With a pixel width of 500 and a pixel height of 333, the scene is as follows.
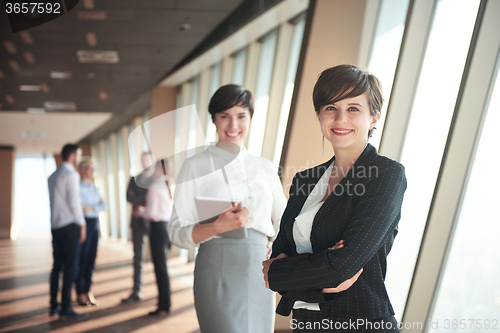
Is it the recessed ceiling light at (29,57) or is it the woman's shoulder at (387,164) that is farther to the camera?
the recessed ceiling light at (29,57)

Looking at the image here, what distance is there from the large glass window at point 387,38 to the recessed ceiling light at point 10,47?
5.81m

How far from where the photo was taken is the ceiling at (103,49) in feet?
18.8

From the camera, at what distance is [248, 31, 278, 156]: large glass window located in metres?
6.19

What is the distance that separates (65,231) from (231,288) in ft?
10.7

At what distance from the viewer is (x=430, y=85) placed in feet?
10.5

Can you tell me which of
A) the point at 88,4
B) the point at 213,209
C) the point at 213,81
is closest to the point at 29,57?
the point at 88,4

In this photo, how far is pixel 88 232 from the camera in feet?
17.8

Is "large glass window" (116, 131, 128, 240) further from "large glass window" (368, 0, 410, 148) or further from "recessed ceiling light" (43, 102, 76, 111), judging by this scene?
"large glass window" (368, 0, 410, 148)

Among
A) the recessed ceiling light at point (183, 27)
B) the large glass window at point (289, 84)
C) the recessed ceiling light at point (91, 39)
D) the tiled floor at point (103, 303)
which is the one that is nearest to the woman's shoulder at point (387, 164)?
the tiled floor at point (103, 303)

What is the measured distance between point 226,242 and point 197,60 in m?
6.24

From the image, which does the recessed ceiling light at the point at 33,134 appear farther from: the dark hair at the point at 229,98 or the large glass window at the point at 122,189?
the dark hair at the point at 229,98

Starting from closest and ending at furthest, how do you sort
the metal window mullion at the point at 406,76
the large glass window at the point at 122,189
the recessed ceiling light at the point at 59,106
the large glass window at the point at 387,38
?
the metal window mullion at the point at 406,76 → the large glass window at the point at 387,38 → the recessed ceiling light at the point at 59,106 → the large glass window at the point at 122,189

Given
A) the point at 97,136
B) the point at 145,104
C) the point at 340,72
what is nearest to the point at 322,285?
the point at 340,72

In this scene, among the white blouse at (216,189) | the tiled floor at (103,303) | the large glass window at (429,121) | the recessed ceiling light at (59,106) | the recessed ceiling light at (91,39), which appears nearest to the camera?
the white blouse at (216,189)
